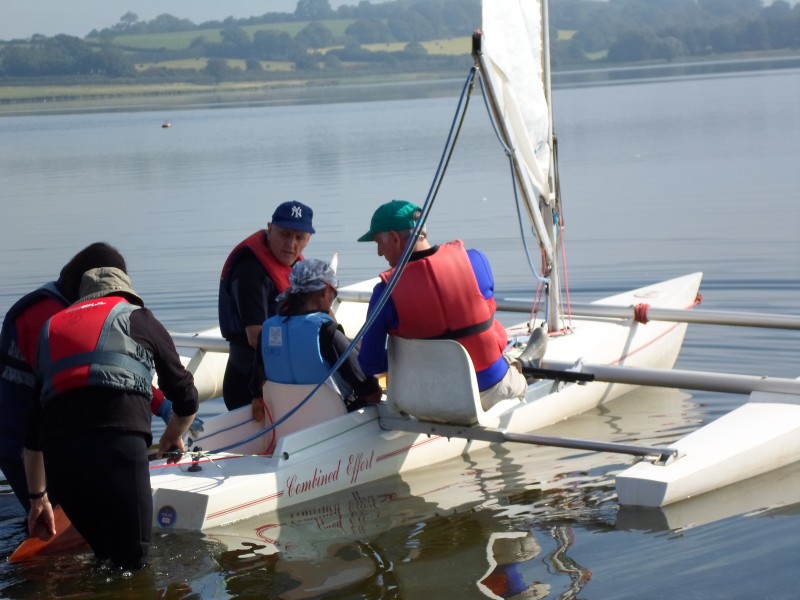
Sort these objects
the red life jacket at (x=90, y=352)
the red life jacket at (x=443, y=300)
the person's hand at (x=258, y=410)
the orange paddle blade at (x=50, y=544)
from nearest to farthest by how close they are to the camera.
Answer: the red life jacket at (x=90, y=352), the orange paddle blade at (x=50, y=544), the red life jacket at (x=443, y=300), the person's hand at (x=258, y=410)

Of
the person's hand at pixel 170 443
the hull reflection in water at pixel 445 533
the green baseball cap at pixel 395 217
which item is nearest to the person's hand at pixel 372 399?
the hull reflection in water at pixel 445 533

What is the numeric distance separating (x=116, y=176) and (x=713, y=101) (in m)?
26.8

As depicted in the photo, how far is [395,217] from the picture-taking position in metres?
A: 5.69

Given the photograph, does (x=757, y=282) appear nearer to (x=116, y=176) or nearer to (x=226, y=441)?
(x=226, y=441)

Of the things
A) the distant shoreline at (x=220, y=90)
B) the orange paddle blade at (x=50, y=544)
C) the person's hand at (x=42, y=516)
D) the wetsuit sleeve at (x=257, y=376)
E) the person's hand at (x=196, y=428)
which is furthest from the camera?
the distant shoreline at (x=220, y=90)

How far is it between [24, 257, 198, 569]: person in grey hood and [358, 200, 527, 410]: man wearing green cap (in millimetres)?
1501

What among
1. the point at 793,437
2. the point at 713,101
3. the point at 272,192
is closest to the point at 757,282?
the point at 793,437

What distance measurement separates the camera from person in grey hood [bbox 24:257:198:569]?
4.36 m

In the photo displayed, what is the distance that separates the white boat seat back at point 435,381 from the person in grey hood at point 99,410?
5.16ft

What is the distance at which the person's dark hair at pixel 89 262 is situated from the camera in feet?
15.6

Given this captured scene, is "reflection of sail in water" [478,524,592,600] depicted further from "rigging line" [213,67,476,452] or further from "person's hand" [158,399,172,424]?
"person's hand" [158,399,172,424]

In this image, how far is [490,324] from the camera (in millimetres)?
5887

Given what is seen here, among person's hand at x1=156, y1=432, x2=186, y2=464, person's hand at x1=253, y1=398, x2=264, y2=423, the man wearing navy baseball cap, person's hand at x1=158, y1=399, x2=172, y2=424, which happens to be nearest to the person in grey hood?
person's hand at x1=156, y1=432, x2=186, y2=464

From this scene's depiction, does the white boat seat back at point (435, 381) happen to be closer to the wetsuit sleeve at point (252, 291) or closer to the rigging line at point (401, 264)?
the rigging line at point (401, 264)
